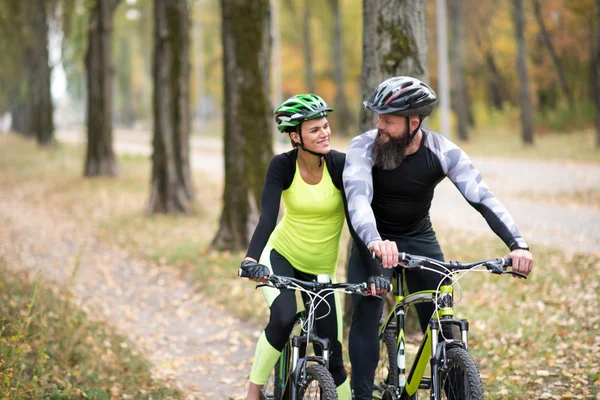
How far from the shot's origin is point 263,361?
15.5 feet

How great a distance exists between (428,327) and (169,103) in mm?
13738

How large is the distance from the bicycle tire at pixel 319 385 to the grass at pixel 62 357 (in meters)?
1.93

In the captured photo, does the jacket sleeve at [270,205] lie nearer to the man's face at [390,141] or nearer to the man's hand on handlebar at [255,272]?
the man's hand on handlebar at [255,272]

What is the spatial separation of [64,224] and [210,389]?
440 inches

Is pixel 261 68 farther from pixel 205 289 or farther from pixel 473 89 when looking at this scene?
pixel 473 89

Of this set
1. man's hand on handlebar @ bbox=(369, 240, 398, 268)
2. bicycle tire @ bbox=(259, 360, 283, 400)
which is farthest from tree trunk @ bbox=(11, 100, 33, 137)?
man's hand on handlebar @ bbox=(369, 240, 398, 268)

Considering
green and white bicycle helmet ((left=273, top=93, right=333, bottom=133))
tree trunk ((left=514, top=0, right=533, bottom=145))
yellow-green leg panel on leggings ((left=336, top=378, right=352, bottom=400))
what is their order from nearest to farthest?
green and white bicycle helmet ((left=273, top=93, right=333, bottom=133)) → yellow-green leg panel on leggings ((left=336, top=378, right=352, bottom=400)) → tree trunk ((left=514, top=0, right=533, bottom=145))

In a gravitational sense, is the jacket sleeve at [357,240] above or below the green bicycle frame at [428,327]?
above

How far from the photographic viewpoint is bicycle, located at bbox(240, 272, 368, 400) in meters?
4.23

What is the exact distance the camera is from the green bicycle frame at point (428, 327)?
13.6ft

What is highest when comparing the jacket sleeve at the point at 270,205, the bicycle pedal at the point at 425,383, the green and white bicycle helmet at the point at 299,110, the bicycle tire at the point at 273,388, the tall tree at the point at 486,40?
the tall tree at the point at 486,40

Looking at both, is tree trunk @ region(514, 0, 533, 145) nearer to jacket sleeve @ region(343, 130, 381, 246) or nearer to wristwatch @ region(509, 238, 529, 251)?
jacket sleeve @ region(343, 130, 381, 246)

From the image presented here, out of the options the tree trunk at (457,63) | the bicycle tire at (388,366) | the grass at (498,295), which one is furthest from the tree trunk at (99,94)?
the bicycle tire at (388,366)

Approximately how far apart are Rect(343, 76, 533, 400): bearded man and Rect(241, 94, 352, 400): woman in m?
0.16
